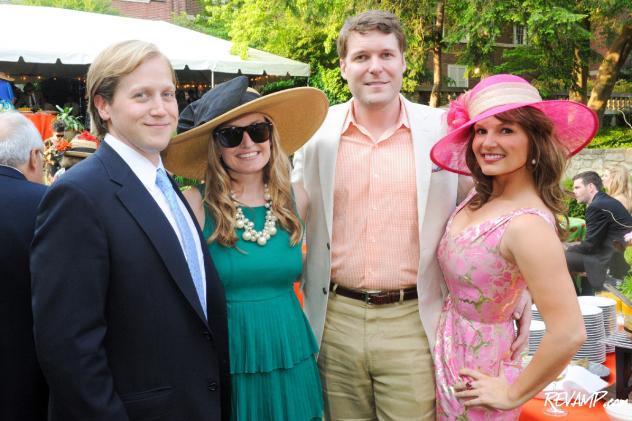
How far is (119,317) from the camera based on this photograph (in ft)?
5.91

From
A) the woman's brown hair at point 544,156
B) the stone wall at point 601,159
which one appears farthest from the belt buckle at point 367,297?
the stone wall at point 601,159

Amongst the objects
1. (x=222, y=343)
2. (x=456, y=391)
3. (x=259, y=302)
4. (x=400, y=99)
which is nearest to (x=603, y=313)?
(x=456, y=391)

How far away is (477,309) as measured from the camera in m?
2.35

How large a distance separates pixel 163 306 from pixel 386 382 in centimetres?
127

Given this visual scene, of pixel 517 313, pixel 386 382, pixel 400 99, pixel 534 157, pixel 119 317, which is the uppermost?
pixel 400 99

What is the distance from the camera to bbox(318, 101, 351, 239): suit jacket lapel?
2846 millimetres

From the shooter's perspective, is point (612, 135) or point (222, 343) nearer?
point (222, 343)

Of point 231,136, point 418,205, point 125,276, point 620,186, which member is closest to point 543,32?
point 620,186

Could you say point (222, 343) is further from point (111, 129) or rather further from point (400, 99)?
point (400, 99)

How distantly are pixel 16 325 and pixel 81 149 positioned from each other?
10.3 feet

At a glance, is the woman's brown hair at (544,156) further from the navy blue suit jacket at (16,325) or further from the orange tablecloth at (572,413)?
the navy blue suit jacket at (16,325)

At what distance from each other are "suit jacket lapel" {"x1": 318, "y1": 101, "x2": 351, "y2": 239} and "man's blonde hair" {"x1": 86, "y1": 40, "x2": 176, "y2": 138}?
1.14 meters

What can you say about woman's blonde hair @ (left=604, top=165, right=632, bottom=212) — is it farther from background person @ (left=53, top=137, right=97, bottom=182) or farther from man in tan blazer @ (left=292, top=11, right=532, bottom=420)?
background person @ (left=53, top=137, right=97, bottom=182)

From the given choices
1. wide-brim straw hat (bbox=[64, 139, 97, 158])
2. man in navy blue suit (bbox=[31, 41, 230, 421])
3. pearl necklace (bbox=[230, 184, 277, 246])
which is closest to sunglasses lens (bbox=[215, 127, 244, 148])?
pearl necklace (bbox=[230, 184, 277, 246])
